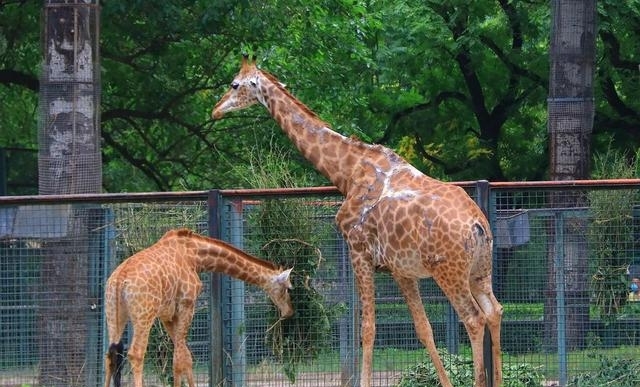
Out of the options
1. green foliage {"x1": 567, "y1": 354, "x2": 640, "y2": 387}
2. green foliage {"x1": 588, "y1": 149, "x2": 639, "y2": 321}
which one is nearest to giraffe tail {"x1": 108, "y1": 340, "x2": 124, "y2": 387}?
green foliage {"x1": 567, "y1": 354, "x2": 640, "y2": 387}

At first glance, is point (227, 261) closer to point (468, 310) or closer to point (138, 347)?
point (138, 347)

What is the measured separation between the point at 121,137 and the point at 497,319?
1250 centimetres

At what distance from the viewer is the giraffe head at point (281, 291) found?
9596 mm

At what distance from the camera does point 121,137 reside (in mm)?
20250

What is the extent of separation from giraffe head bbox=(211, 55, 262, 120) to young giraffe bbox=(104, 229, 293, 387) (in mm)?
1143

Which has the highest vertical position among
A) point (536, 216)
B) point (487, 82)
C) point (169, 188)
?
point (487, 82)

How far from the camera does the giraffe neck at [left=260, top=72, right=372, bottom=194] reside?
930cm

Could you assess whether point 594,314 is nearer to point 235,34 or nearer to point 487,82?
point 235,34

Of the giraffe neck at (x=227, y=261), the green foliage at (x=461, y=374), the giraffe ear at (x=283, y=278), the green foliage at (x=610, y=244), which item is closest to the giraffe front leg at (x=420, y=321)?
the green foliage at (x=461, y=374)

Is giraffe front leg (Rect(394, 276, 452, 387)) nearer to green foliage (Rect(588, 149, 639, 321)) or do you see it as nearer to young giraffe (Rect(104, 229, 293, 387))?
young giraffe (Rect(104, 229, 293, 387))

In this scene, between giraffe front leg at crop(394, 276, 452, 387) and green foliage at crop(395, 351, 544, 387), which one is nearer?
giraffe front leg at crop(394, 276, 452, 387)

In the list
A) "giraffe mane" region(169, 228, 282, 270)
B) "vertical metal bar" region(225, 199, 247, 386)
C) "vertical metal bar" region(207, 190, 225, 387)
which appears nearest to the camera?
"giraffe mane" region(169, 228, 282, 270)

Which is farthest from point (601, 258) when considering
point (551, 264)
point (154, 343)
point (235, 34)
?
point (235, 34)

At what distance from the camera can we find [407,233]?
8656 millimetres
